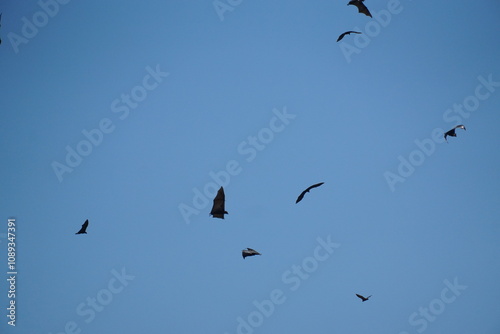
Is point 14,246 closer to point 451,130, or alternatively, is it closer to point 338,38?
point 338,38

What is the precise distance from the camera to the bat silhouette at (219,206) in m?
11.2

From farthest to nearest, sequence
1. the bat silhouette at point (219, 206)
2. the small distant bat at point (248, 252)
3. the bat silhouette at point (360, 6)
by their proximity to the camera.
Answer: the small distant bat at point (248, 252)
the bat silhouette at point (360, 6)
the bat silhouette at point (219, 206)

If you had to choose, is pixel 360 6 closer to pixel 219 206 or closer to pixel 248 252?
pixel 219 206

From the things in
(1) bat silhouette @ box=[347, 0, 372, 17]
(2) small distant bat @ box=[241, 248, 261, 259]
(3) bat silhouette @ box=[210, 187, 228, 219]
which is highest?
(1) bat silhouette @ box=[347, 0, 372, 17]

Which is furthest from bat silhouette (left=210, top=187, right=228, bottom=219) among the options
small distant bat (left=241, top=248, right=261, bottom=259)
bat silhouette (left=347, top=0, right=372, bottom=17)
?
bat silhouette (left=347, top=0, right=372, bottom=17)

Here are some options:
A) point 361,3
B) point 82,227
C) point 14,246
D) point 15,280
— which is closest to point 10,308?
point 15,280

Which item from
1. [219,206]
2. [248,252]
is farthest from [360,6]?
[248,252]

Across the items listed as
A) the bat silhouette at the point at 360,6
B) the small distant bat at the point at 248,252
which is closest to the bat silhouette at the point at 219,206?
the small distant bat at the point at 248,252

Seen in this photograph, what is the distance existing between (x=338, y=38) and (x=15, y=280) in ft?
43.1

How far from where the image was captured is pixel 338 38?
1259 cm

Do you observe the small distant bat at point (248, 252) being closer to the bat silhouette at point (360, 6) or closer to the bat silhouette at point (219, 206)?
the bat silhouette at point (219, 206)

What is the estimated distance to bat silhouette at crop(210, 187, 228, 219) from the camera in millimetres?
11242

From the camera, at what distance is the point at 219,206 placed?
38.0 ft

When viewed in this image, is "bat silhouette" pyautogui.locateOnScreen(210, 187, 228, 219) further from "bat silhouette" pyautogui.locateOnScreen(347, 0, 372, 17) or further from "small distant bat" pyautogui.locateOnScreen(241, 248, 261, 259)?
"bat silhouette" pyautogui.locateOnScreen(347, 0, 372, 17)
